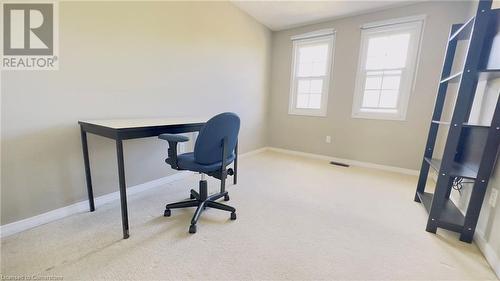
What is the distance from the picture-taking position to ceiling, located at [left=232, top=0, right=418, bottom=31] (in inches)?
109

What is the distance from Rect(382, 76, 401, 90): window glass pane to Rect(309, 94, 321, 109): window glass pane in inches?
38.8

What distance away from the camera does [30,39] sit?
141 centimetres

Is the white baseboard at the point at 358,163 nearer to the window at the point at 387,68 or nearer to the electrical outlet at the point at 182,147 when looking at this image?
the window at the point at 387,68

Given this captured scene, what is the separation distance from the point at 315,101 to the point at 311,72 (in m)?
0.53

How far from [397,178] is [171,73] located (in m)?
3.25

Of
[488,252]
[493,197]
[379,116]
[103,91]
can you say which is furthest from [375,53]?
[103,91]

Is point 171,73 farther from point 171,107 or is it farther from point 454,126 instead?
point 454,126

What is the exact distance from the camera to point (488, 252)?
4.19ft

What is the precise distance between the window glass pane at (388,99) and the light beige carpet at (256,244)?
1.54 meters

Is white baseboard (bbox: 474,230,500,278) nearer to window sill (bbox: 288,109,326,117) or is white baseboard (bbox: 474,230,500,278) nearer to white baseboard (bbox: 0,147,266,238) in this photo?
window sill (bbox: 288,109,326,117)

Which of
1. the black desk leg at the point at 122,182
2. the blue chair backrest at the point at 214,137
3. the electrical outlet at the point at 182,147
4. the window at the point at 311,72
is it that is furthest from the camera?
the window at the point at 311,72

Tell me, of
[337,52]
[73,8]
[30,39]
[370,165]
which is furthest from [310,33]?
[30,39]

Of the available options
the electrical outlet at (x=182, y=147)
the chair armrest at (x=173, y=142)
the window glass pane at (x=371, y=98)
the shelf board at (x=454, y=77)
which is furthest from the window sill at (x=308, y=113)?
the chair armrest at (x=173, y=142)

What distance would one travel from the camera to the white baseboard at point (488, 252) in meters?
1.18
